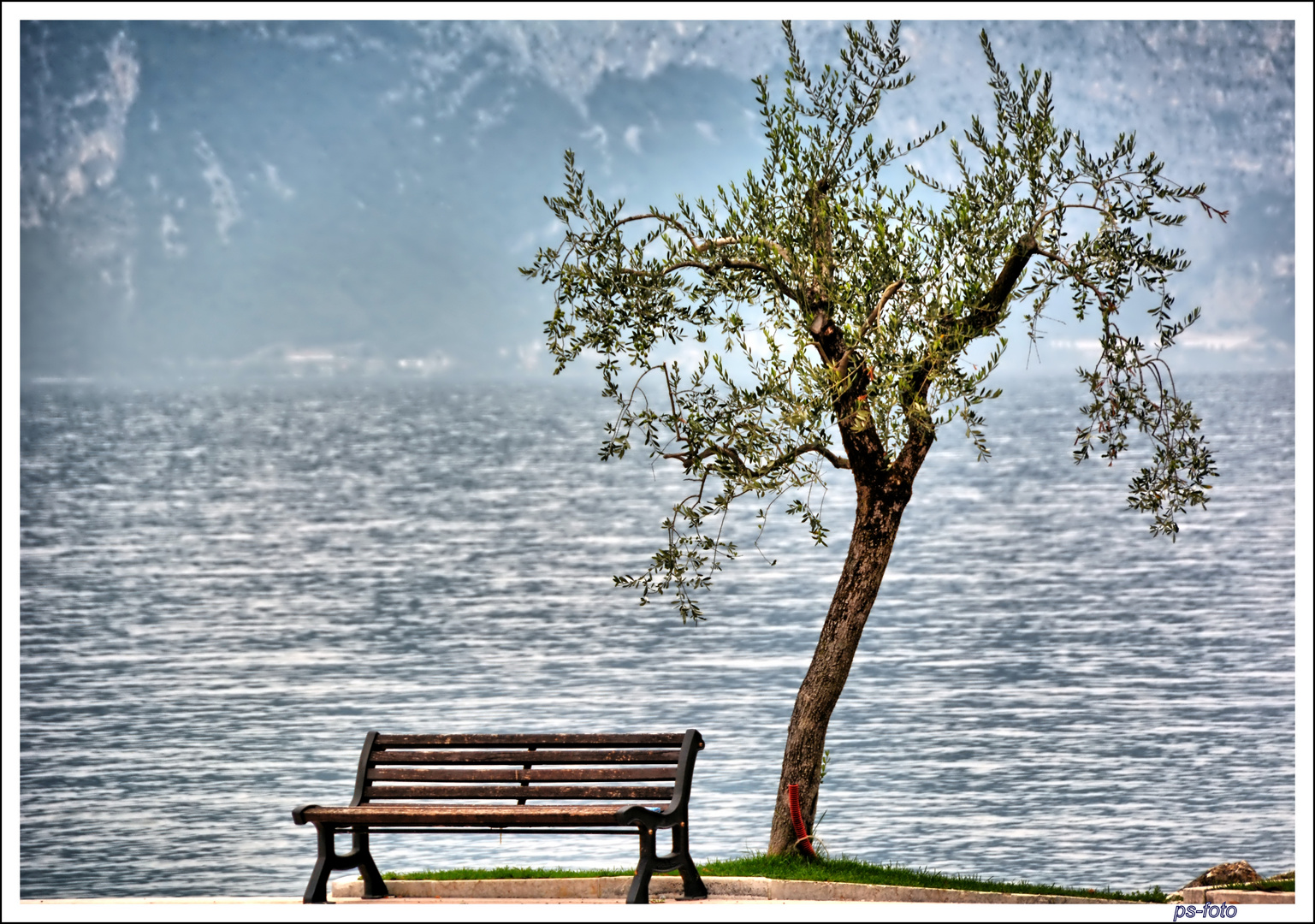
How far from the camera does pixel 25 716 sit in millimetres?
26859

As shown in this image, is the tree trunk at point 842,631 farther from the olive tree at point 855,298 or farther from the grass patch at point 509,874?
the grass patch at point 509,874

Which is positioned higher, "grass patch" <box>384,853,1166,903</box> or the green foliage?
the green foliage

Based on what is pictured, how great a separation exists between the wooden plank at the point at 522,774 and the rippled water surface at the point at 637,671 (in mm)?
6217

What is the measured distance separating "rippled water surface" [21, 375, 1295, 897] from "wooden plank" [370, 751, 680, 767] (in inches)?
244

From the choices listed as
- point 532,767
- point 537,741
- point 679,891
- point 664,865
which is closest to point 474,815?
point 537,741

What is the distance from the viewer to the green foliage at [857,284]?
9.54 m

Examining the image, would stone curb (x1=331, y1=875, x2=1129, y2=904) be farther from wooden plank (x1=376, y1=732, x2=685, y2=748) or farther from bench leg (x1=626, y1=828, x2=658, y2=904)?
wooden plank (x1=376, y1=732, x2=685, y2=748)

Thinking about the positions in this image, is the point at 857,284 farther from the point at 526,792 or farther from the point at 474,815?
the point at 474,815

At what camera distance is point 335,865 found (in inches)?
354

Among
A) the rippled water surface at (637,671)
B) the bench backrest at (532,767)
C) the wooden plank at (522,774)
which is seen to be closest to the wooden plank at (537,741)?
the bench backrest at (532,767)

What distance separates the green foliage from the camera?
31.3 ft

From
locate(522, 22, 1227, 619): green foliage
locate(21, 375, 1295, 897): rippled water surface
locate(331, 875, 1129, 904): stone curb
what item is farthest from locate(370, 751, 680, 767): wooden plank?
locate(21, 375, 1295, 897): rippled water surface

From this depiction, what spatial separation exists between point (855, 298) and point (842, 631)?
7.46 feet

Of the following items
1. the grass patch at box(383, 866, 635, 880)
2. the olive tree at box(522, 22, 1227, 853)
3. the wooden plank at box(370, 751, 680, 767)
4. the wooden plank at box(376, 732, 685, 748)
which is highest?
the olive tree at box(522, 22, 1227, 853)
